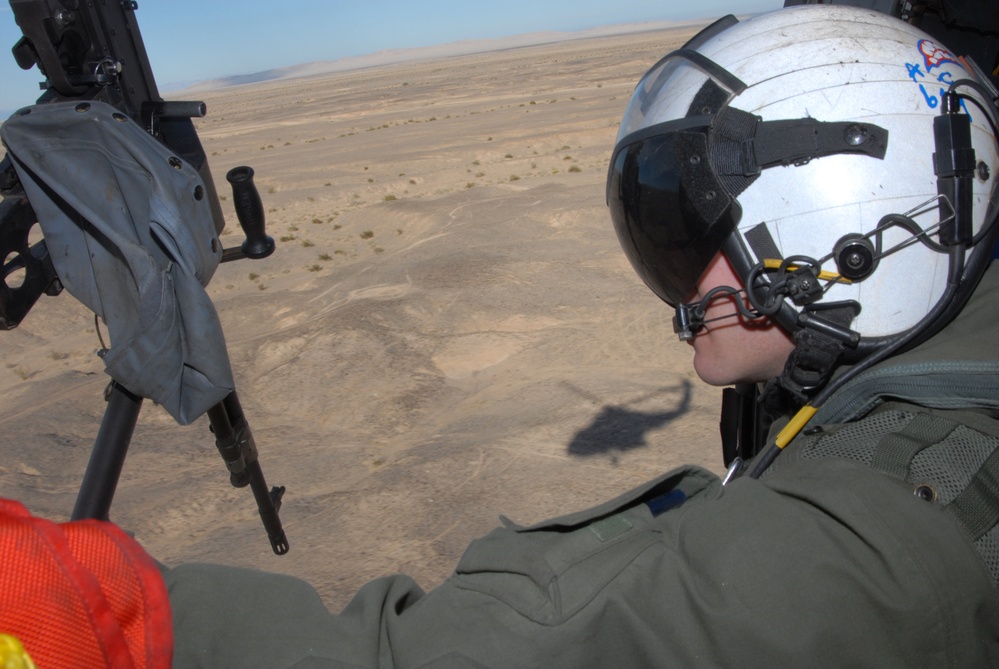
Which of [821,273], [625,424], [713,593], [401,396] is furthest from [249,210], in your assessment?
[401,396]

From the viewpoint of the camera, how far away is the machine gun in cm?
216

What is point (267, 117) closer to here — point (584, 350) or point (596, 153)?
point (596, 153)

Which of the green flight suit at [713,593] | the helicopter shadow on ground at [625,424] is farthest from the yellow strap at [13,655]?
the helicopter shadow on ground at [625,424]

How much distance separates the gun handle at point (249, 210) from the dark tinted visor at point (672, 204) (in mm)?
1486

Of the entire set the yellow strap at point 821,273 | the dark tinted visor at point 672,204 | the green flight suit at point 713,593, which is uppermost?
the dark tinted visor at point 672,204

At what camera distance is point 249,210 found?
274 centimetres

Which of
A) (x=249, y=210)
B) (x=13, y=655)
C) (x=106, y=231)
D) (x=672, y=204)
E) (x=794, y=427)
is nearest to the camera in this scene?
(x=13, y=655)

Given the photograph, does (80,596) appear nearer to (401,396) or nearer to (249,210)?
(249,210)

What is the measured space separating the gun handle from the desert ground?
1.68 m

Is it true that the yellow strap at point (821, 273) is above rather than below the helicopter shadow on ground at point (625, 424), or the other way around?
above

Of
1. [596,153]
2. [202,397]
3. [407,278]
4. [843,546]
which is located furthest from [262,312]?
[596,153]

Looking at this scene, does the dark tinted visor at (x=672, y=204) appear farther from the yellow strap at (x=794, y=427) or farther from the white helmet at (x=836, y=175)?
the yellow strap at (x=794, y=427)

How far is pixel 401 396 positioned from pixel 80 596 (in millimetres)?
4936

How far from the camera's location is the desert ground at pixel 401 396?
4199 mm
